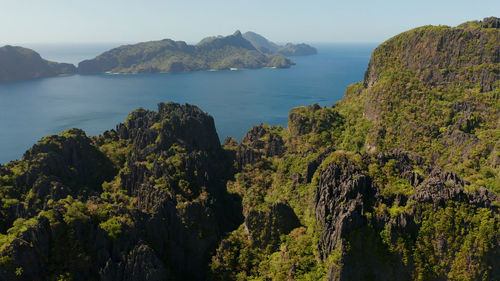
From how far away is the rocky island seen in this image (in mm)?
37938

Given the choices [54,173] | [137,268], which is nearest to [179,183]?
[137,268]

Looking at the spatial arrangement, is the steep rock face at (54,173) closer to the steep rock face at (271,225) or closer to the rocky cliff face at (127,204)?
the rocky cliff face at (127,204)

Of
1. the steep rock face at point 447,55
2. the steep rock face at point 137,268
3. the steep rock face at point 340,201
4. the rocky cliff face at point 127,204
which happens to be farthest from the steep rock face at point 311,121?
the steep rock face at point 137,268

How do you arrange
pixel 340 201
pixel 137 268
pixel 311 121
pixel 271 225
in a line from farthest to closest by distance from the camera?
pixel 311 121 < pixel 271 225 < pixel 340 201 < pixel 137 268

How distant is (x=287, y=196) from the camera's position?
209ft

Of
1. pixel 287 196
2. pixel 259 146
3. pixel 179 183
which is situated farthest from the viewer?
pixel 259 146

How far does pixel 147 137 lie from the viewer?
82938 mm

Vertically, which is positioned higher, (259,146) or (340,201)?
(340,201)

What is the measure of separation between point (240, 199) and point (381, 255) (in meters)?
39.3

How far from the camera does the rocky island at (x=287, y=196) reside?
124 ft

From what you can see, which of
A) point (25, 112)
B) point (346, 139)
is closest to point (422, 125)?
point (346, 139)

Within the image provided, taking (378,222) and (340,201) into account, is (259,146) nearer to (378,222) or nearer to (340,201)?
(340,201)

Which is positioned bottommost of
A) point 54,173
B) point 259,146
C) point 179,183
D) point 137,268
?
point 137,268

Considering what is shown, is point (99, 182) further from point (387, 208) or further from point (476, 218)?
point (476, 218)
